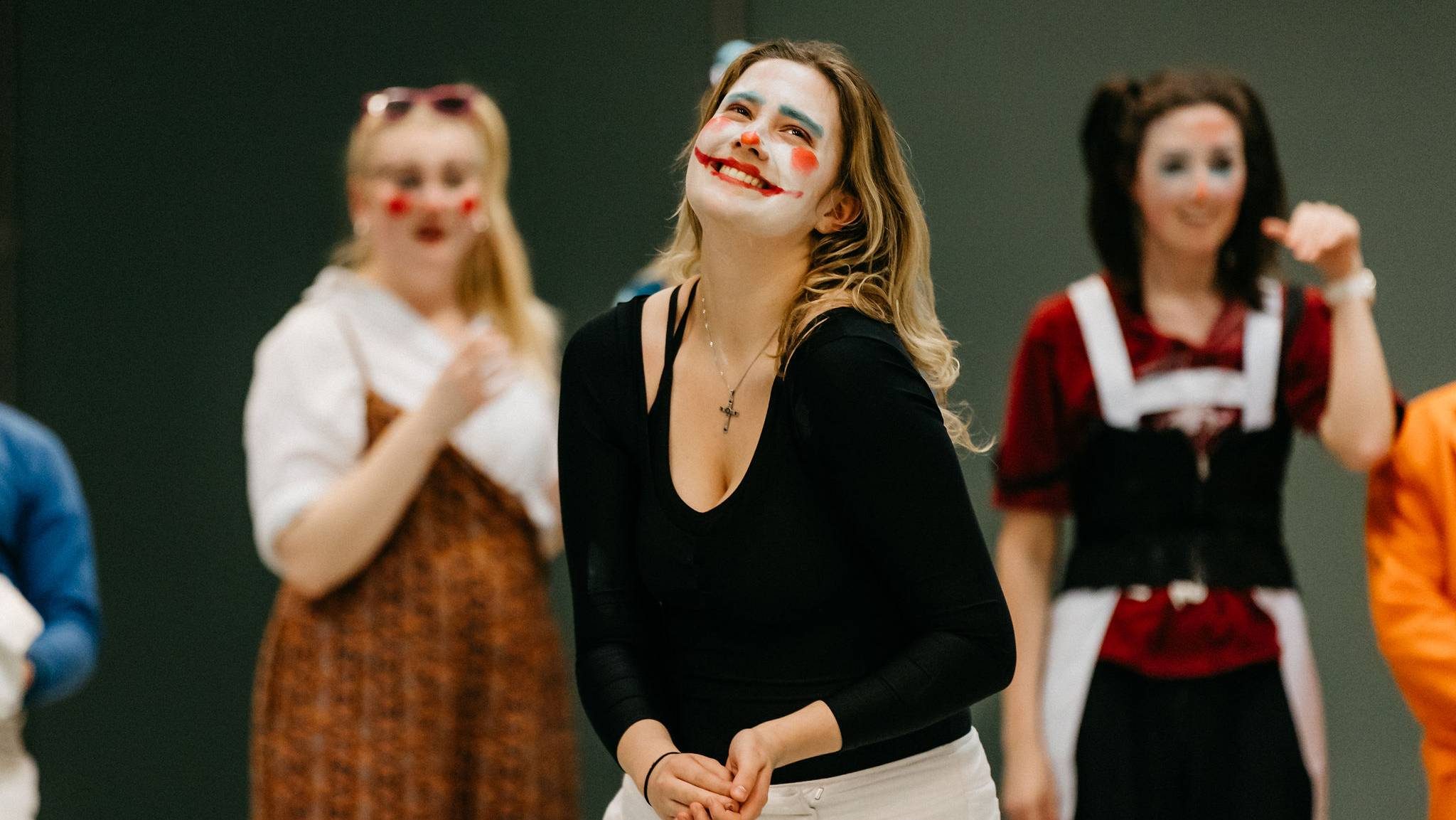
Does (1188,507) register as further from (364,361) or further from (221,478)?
(221,478)

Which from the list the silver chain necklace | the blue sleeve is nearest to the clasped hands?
the silver chain necklace

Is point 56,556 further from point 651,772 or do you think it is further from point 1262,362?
point 1262,362

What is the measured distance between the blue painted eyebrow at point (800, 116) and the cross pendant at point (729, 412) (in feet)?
0.97

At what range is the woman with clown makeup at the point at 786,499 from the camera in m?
1.60

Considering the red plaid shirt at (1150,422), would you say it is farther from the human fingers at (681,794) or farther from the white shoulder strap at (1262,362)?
the human fingers at (681,794)

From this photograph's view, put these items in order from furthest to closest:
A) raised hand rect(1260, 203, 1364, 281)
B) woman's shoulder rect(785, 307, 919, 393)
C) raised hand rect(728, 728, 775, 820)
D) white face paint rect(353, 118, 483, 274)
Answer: white face paint rect(353, 118, 483, 274)
raised hand rect(1260, 203, 1364, 281)
woman's shoulder rect(785, 307, 919, 393)
raised hand rect(728, 728, 775, 820)

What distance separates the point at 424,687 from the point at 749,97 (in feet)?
4.77

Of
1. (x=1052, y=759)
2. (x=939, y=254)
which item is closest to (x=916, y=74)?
(x=939, y=254)

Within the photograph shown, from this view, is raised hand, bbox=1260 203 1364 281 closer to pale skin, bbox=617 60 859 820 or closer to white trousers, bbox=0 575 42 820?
pale skin, bbox=617 60 859 820

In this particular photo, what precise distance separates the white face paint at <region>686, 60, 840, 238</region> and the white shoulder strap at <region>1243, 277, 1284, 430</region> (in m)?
1.27

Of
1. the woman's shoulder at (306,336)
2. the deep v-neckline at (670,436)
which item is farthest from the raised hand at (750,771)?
the woman's shoulder at (306,336)

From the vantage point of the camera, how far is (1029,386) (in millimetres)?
2875

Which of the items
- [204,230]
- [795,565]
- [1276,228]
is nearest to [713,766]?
[795,565]

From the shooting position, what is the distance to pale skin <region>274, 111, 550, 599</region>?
278cm
